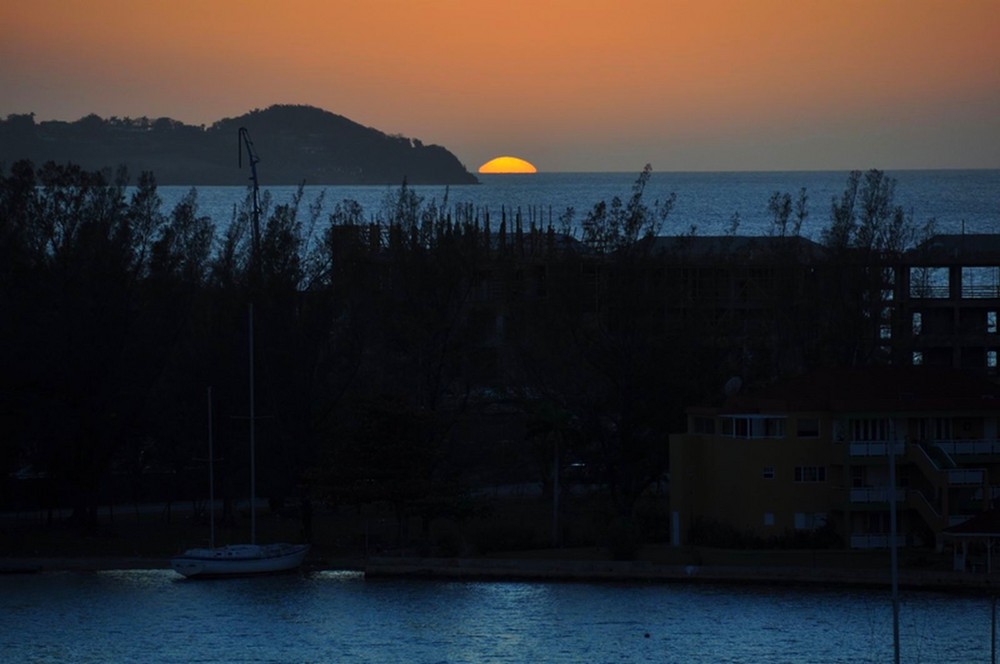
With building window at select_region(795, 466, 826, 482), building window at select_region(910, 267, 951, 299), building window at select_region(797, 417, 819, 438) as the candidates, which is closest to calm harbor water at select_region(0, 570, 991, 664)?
building window at select_region(795, 466, 826, 482)

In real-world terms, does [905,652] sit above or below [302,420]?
below

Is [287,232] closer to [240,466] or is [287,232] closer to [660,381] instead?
[240,466]

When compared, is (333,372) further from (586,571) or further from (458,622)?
(458,622)

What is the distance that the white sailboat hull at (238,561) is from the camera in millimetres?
48000

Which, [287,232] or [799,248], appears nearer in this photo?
[287,232]

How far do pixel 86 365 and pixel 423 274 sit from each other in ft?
42.1

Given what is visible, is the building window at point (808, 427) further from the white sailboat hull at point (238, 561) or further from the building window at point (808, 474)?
the white sailboat hull at point (238, 561)

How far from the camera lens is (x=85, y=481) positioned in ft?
177

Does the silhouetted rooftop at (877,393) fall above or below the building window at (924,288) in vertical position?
below

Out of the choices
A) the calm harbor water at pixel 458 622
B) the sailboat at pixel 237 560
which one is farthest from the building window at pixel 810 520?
the sailboat at pixel 237 560

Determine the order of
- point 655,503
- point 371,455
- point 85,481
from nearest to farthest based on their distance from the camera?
1. point 371,455
2. point 85,481
3. point 655,503

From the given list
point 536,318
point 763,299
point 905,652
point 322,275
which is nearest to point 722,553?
point 905,652

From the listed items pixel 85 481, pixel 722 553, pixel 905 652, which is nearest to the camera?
pixel 905 652

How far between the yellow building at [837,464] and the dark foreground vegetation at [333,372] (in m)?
3.07
